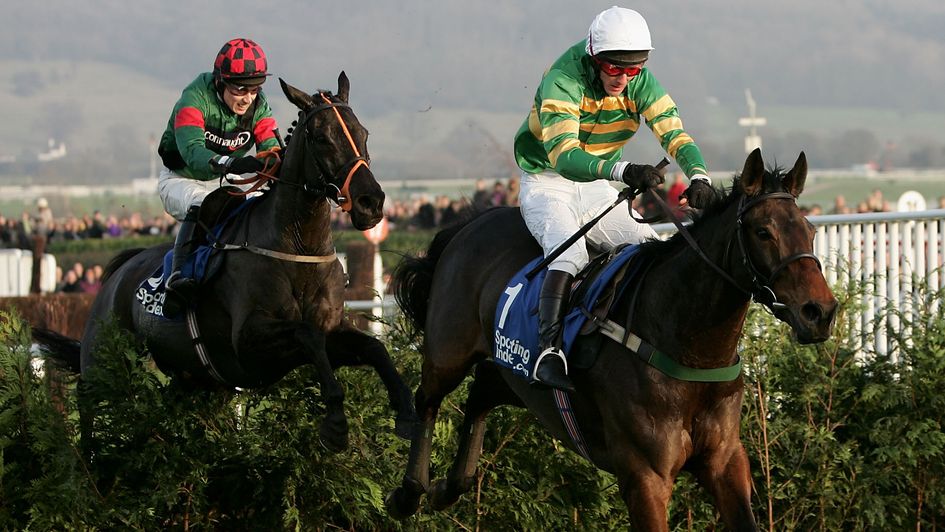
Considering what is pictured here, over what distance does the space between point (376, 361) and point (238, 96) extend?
5.85 feet

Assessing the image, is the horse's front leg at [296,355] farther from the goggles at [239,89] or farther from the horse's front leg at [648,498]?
the horse's front leg at [648,498]

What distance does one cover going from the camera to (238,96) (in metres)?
7.64

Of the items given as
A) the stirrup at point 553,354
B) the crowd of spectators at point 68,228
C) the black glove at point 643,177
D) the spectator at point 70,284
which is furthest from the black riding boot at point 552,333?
→ the crowd of spectators at point 68,228

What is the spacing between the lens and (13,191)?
5459cm

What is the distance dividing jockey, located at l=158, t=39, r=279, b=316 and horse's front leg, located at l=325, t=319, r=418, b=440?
0.91 meters

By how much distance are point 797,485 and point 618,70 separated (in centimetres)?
272

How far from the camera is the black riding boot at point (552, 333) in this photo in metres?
5.58

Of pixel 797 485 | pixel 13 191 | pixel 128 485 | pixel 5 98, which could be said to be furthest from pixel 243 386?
pixel 5 98

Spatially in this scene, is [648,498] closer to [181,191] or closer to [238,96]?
[238,96]

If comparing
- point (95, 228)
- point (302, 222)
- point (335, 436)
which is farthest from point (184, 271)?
point (95, 228)

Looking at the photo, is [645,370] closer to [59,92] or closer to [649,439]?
[649,439]

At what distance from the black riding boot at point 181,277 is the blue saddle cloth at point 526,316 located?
78.8 inches

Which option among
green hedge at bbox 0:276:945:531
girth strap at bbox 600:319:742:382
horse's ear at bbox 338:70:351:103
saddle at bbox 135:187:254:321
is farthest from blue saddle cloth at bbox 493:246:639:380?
saddle at bbox 135:187:254:321

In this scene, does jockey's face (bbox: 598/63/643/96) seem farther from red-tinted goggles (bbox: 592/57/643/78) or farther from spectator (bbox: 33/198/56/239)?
spectator (bbox: 33/198/56/239)
